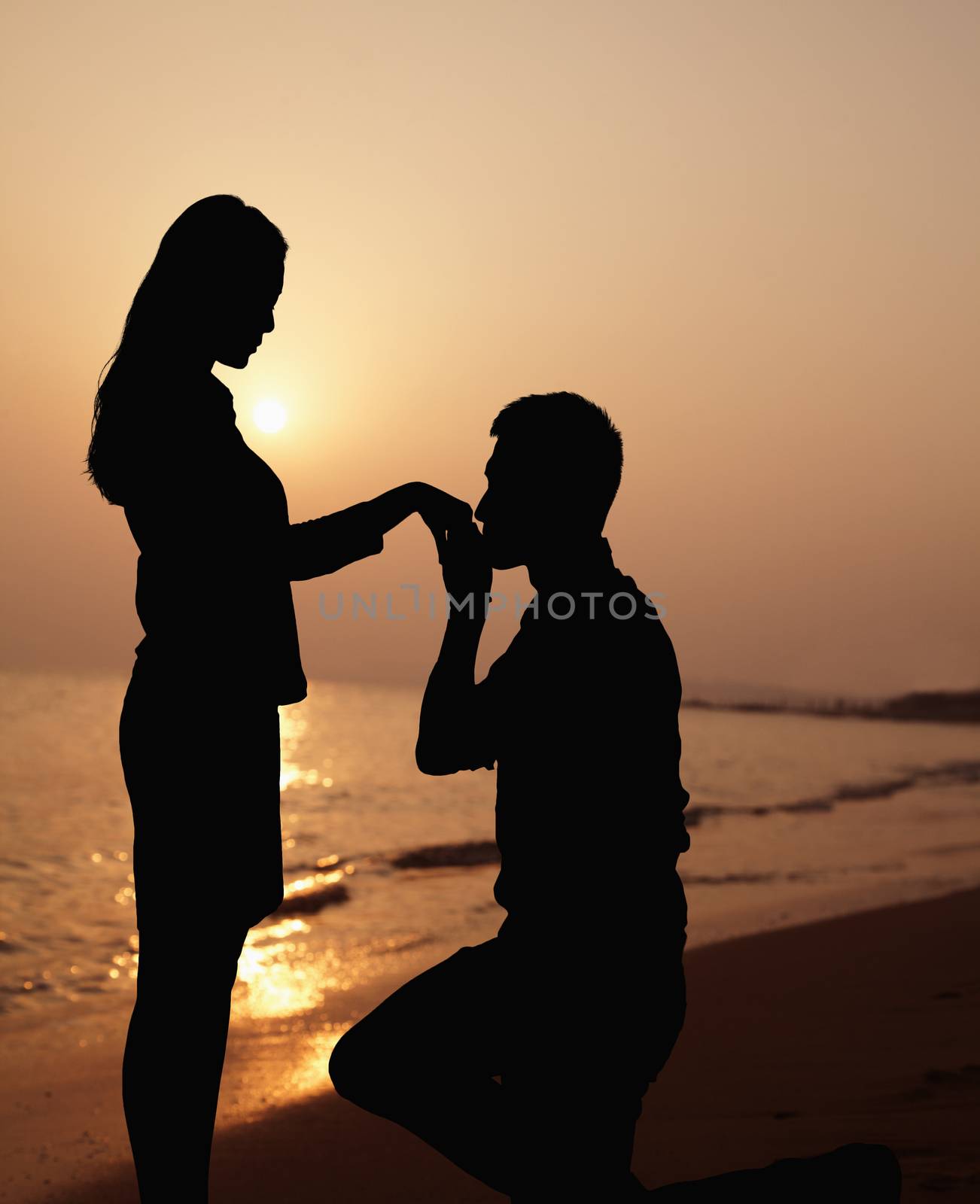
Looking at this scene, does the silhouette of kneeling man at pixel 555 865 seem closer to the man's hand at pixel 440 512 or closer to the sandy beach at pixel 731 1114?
the man's hand at pixel 440 512

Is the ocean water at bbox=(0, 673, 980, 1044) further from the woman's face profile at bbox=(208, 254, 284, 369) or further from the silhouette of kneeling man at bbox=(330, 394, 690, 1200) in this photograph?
the woman's face profile at bbox=(208, 254, 284, 369)

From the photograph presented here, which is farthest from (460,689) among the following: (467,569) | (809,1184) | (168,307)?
(809,1184)

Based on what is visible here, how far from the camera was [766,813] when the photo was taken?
1794 cm

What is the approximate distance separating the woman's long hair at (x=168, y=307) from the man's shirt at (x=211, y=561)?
43 millimetres

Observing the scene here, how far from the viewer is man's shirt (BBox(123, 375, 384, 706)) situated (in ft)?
8.34

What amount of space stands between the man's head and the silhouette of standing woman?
0.51 ft

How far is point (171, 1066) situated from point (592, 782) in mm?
1101

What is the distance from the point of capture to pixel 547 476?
96.6 inches

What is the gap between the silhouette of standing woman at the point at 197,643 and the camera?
8.25 feet

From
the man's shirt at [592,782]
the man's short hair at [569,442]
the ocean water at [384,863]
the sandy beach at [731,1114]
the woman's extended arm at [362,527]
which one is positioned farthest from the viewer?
the ocean water at [384,863]

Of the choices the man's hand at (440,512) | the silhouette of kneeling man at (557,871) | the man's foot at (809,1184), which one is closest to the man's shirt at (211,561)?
the man's hand at (440,512)

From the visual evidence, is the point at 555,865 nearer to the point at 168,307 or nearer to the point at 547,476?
the point at 547,476

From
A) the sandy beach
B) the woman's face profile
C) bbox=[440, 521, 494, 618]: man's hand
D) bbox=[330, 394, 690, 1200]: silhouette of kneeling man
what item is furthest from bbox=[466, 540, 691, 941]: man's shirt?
the sandy beach

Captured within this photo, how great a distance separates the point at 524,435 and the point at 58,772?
22582mm
